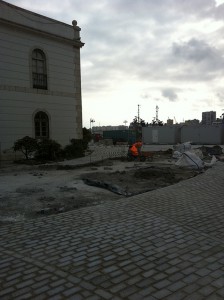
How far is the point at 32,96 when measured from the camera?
62.6 ft

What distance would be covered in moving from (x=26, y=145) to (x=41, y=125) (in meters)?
3.47

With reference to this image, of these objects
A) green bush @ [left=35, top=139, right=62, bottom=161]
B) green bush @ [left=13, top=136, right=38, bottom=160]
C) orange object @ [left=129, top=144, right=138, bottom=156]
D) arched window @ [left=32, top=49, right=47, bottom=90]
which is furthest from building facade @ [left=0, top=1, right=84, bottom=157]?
orange object @ [left=129, top=144, right=138, bottom=156]

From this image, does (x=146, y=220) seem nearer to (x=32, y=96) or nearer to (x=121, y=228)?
(x=121, y=228)

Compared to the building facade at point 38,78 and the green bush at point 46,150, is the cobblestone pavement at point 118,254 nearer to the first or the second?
the green bush at point 46,150

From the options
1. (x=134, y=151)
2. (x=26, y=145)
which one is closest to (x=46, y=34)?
(x=26, y=145)

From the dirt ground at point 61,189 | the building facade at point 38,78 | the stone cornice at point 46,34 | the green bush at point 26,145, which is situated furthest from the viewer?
the building facade at point 38,78

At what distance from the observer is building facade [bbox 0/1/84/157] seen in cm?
1789

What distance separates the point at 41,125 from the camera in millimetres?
19844

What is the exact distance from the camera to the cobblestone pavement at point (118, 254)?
11.1ft

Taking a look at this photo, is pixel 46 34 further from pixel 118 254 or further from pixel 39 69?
pixel 118 254

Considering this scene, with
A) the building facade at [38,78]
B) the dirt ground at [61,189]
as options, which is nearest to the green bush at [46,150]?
the building facade at [38,78]

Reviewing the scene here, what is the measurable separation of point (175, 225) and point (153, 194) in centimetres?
281

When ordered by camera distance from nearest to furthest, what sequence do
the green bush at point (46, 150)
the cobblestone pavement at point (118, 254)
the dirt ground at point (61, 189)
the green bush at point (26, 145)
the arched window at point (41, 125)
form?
the cobblestone pavement at point (118, 254)
the dirt ground at point (61, 189)
the green bush at point (26, 145)
the green bush at point (46, 150)
the arched window at point (41, 125)

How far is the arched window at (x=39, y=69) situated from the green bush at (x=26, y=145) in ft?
14.1
